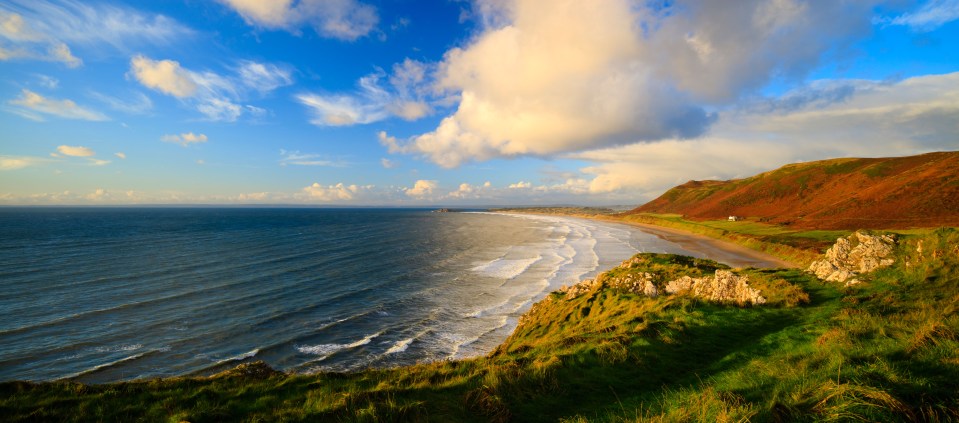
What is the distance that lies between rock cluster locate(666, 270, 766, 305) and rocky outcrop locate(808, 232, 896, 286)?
4.29 metres

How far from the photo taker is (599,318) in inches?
755

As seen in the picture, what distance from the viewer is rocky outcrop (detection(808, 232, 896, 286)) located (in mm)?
18688

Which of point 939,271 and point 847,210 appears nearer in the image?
point 939,271

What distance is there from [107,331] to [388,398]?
2912cm

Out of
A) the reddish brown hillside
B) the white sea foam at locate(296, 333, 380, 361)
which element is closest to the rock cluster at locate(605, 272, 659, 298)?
the white sea foam at locate(296, 333, 380, 361)

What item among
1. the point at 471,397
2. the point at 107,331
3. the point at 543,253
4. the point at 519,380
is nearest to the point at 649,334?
the point at 519,380

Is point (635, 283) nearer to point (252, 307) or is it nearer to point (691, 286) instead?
point (691, 286)

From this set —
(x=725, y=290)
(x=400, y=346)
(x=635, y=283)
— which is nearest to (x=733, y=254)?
(x=635, y=283)

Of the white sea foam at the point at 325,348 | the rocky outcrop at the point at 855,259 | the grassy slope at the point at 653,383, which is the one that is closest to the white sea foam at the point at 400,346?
the white sea foam at the point at 325,348

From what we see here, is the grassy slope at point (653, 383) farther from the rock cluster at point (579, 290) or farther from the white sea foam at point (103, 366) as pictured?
the white sea foam at point (103, 366)

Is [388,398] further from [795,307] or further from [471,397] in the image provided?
[795,307]

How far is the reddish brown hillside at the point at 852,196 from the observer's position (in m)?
60.7

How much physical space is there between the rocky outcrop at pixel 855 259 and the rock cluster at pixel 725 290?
4.29 metres

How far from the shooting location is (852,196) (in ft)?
256
